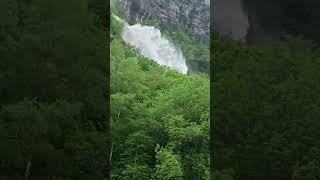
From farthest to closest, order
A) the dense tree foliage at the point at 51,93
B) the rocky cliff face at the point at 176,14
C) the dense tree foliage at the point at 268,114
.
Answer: the rocky cliff face at the point at 176,14 → the dense tree foliage at the point at 268,114 → the dense tree foliage at the point at 51,93

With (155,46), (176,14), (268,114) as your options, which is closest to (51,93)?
(268,114)

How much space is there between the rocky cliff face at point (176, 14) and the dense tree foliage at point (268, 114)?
16.4ft

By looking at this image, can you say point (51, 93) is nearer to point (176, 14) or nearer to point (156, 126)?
point (156, 126)

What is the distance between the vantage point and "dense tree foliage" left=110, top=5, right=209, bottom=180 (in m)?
7.17

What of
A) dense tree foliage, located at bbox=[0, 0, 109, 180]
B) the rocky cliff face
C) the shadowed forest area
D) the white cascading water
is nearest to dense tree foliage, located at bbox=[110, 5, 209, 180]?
the shadowed forest area

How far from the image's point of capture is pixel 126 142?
7.33 metres

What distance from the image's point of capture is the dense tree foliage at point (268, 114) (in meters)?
5.83

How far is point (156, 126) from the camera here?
24.8ft

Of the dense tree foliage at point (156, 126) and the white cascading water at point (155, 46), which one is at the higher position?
the white cascading water at point (155, 46)

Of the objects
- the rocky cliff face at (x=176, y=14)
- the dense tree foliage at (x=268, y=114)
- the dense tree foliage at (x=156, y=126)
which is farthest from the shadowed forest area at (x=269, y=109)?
the rocky cliff face at (x=176, y=14)

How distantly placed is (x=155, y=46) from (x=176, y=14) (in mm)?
1304

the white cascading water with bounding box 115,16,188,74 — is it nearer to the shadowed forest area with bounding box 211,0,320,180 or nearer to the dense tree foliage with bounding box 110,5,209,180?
the dense tree foliage with bounding box 110,5,209,180

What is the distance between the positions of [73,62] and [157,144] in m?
1.87

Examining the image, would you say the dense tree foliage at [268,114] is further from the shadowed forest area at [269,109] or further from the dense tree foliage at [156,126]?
the dense tree foliage at [156,126]
